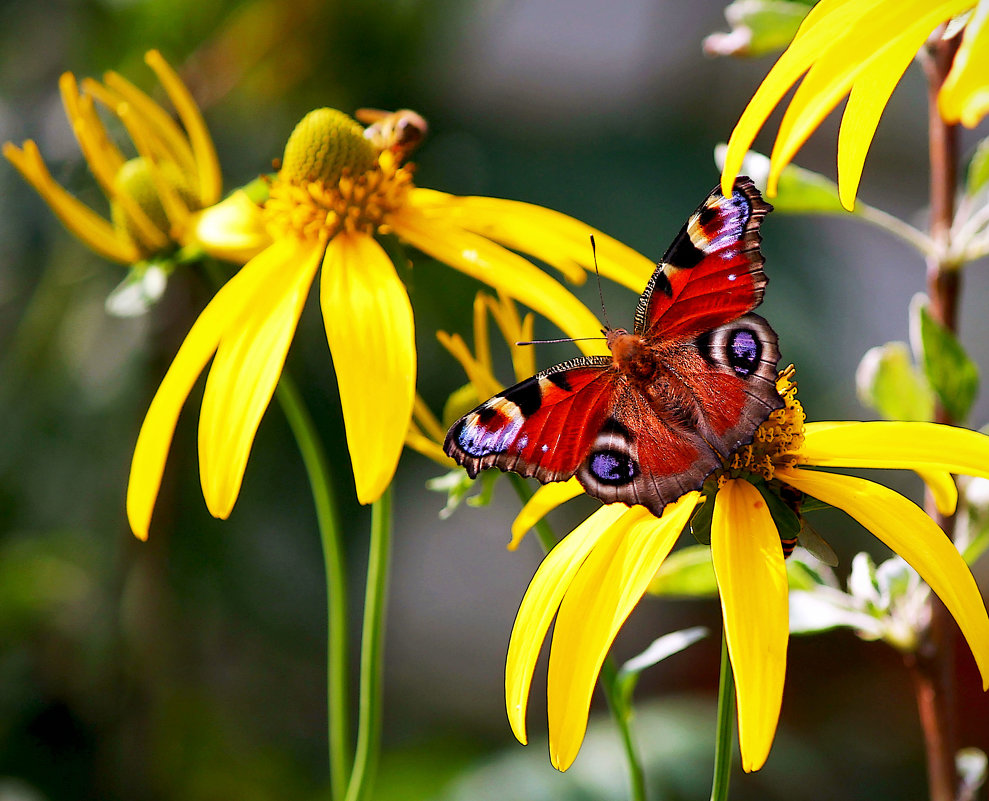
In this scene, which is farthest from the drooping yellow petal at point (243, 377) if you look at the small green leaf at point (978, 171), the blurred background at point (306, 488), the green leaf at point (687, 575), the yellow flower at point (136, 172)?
the blurred background at point (306, 488)

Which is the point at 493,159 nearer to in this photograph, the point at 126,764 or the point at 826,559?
the point at 126,764

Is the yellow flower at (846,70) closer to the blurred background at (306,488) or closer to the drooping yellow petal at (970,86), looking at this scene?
the drooping yellow petal at (970,86)

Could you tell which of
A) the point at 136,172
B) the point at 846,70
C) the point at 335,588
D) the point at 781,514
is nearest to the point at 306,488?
the point at 136,172

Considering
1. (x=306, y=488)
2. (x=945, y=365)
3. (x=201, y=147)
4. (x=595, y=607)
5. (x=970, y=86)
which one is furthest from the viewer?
(x=306, y=488)

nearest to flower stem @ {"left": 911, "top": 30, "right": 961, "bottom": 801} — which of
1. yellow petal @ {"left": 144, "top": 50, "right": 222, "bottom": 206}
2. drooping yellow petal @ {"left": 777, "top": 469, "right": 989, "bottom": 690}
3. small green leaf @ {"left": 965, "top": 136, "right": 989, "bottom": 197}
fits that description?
small green leaf @ {"left": 965, "top": 136, "right": 989, "bottom": 197}

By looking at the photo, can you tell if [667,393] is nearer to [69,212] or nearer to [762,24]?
[762,24]

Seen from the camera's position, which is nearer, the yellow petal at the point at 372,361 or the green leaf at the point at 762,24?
the yellow petal at the point at 372,361
